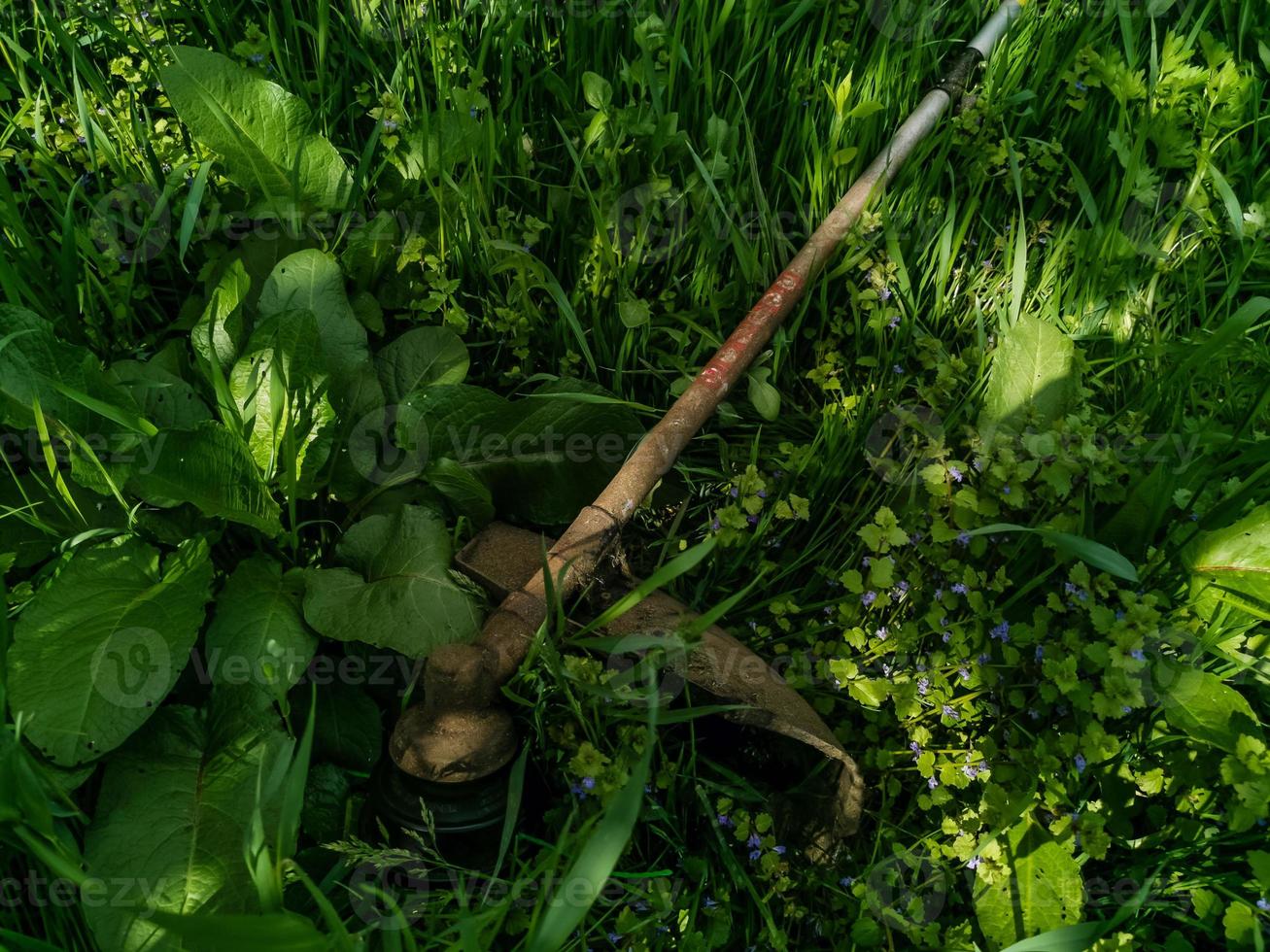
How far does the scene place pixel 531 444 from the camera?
1.86 metres

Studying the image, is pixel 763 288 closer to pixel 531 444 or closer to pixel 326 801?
pixel 531 444

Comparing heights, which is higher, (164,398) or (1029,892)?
(164,398)

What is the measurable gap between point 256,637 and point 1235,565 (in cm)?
163

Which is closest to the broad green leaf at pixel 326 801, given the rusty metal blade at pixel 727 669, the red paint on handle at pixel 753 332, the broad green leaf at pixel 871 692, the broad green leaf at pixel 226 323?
the rusty metal blade at pixel 727 669

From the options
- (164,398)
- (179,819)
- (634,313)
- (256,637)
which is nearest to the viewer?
(179,819)

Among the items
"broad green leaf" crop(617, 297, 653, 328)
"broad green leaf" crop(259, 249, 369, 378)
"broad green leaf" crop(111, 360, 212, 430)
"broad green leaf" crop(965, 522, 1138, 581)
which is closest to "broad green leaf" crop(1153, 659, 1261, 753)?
"broad green leaf" crop(965, 522, 1138, 581)

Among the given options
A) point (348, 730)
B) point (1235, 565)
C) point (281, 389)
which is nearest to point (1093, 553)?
point (1235, 565)

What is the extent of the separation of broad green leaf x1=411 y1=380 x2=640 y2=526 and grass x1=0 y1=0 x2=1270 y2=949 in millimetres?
178

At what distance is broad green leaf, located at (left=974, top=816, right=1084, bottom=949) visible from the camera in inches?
58.9

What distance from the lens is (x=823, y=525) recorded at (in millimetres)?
1959

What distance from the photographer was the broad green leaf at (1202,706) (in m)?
1.52

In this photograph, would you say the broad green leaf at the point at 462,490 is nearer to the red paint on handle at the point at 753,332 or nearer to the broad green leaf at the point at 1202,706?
the red paint on handle at the point at 753,332

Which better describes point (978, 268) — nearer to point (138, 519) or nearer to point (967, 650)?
point (967, 650)

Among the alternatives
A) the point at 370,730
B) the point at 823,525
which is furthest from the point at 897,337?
the point at 370,730
